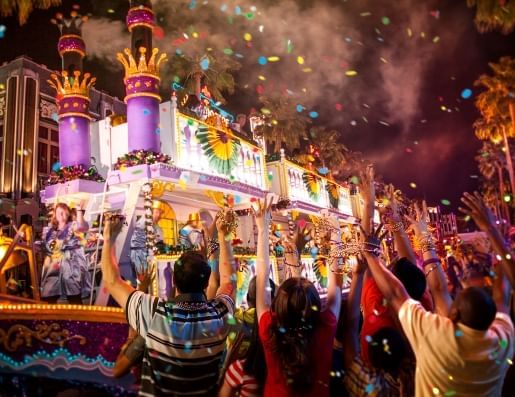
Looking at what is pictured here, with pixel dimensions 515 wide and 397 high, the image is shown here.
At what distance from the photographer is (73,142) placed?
1355cm

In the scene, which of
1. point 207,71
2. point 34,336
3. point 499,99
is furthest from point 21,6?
point 499,99

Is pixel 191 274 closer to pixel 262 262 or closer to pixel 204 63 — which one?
pixel 262 262

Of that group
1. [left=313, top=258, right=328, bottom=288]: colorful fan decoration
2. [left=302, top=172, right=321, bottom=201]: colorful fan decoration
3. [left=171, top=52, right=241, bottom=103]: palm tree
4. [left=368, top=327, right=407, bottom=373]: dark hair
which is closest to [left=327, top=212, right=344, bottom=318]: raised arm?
[left=368, top=327, right=407, bottom=373]: dark hair

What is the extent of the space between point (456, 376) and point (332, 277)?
3.70 ft

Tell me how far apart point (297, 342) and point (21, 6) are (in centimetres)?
1002

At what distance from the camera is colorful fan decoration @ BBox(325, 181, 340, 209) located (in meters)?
24.6

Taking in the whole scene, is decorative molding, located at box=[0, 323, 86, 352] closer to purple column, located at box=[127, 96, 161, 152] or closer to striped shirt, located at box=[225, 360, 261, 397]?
striped shirt, located at box=[225, 360, 261, 397]

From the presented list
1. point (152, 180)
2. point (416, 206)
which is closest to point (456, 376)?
point (416, 206)

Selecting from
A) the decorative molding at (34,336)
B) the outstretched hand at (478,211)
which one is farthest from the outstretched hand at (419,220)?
the decorative molding at (34,336)

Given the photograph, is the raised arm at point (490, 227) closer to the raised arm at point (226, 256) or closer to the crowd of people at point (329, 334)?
the crowd of people at point (329, 334)

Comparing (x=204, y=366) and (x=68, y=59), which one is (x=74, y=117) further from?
(x=204, y=366)

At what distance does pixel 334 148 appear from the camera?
1326 inches

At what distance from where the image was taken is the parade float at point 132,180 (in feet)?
18.1

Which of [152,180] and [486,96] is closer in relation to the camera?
[152,180]
